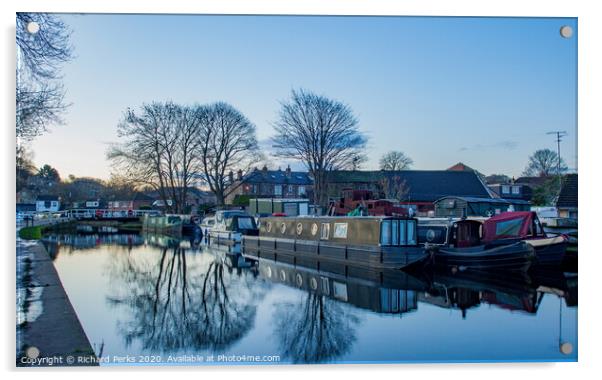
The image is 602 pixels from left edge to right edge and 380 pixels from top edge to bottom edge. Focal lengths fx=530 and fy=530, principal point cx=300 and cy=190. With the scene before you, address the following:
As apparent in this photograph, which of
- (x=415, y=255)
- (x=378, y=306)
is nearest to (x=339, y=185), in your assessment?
(x=415, y=255)

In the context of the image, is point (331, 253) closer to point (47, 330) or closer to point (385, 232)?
point (385, 232)

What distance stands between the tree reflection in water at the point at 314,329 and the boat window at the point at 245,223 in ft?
58.2

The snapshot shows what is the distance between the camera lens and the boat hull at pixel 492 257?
1691cm

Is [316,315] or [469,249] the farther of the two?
[469,249]

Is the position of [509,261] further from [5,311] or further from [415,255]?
[5,311]

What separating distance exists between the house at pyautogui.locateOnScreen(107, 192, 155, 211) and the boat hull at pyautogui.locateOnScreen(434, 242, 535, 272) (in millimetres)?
24128

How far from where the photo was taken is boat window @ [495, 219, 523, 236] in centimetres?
1872

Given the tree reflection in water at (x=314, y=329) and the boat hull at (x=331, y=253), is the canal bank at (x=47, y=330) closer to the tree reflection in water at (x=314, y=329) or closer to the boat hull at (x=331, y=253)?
the tree reflection in water at (x=314, y=329)

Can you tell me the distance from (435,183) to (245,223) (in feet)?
53.2

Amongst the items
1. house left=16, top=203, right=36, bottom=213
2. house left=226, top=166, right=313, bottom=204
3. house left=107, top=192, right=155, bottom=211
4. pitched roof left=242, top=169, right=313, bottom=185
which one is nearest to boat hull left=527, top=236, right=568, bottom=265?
house left=16, top=203, right=36, bottom=213

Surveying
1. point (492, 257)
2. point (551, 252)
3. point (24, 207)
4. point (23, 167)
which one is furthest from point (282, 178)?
point (23, 167)

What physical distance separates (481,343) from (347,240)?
1029cm

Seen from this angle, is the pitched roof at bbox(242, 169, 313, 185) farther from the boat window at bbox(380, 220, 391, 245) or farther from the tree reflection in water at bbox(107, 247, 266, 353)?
the boat window at bbox(380, 220, 391, 245)

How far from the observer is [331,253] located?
65.4 ft
